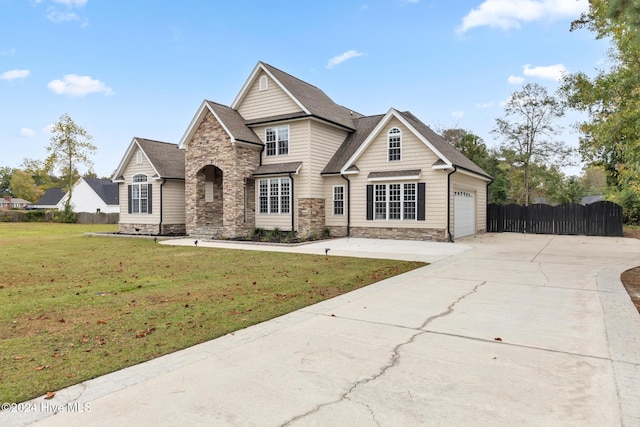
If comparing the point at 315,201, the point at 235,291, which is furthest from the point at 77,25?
the point at 235,291

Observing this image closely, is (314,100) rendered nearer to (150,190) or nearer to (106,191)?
(150,190)

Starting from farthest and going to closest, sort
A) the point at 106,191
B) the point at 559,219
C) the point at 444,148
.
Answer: the point at 106,191, the point at 559,219, the point at 444,148

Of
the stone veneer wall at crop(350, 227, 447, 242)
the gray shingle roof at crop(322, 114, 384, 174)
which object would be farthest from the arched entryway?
the stone veneer wall at crop(350, 227, 447, 242)

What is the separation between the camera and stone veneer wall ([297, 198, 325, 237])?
2006 centimetres

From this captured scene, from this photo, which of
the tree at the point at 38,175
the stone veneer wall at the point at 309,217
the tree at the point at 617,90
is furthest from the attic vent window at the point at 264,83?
the tree at the point at 38,175

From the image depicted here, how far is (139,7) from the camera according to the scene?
1892 cm

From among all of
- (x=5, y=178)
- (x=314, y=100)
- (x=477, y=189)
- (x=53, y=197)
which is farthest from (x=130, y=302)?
(x=5, y=178)

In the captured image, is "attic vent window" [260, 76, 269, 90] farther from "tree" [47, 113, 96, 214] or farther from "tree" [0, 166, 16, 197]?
"tree" [0, 166, 16, 197]

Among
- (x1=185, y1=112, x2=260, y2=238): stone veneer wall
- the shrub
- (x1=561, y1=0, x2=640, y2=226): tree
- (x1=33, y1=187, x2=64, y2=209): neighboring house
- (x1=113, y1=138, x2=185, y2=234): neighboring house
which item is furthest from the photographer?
(x1=33, y1=187, x2=64, y2=209): neighboring house

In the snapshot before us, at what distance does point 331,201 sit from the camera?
2108 cm

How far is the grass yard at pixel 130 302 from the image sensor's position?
13.5 ft

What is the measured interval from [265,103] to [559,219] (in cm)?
1901

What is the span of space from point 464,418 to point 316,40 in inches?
966

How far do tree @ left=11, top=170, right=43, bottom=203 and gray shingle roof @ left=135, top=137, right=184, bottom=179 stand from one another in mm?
77958
